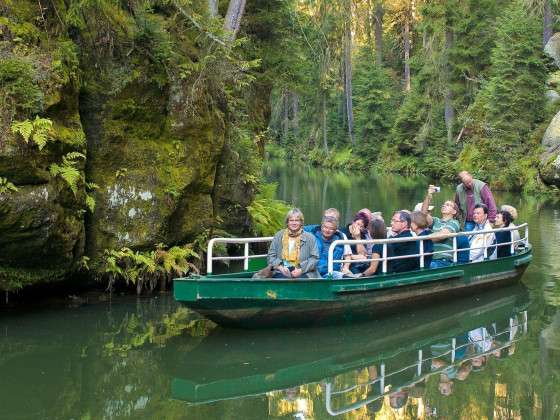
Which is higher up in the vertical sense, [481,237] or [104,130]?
[104,130]

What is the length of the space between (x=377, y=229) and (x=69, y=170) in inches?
188

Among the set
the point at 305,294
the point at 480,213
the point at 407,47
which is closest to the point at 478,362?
the point at 305,294

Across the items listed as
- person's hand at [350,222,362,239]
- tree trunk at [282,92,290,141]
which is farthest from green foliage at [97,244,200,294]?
tree trunk at [282,92,290,141]

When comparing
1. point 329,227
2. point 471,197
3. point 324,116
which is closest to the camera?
point 329,227

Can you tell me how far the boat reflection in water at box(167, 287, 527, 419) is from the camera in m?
7.97

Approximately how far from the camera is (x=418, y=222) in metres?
11.7

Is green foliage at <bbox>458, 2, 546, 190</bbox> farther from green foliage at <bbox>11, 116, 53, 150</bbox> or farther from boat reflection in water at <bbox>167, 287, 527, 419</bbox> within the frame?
green foliage at <bbox>11, 116, 53, 150</bbox>

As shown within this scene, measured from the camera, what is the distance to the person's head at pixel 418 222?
11.7 m

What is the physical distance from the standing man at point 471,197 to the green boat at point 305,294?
6.36 ft

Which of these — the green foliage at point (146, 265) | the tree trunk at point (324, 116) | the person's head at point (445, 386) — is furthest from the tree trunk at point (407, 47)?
the person's head at point (445, 386)

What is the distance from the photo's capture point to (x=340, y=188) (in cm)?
3672

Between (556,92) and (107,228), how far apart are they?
89.7ft

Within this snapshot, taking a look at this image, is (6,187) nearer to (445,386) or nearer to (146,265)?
(146,265)

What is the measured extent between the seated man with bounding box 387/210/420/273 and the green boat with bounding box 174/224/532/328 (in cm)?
20
